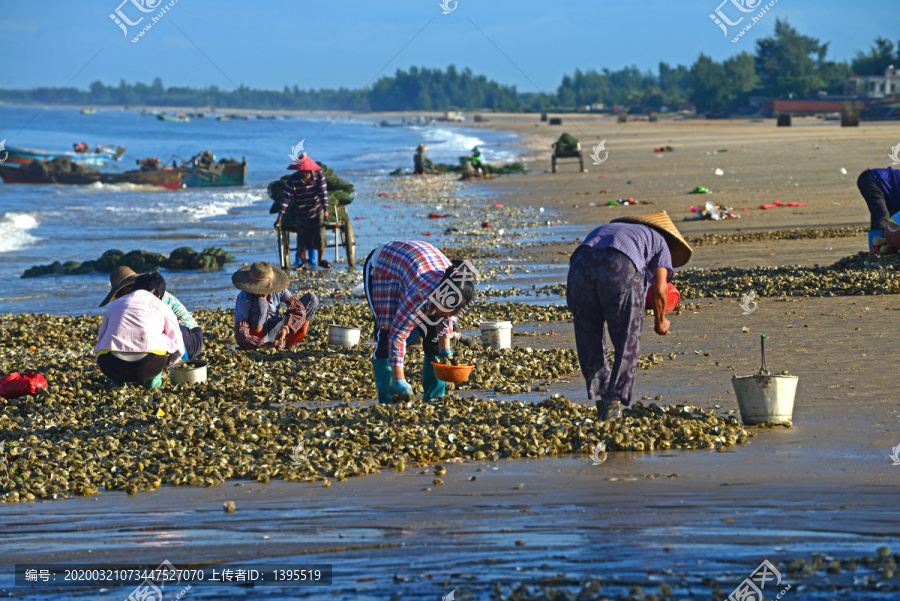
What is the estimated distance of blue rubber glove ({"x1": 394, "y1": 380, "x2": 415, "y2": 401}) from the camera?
707 cm

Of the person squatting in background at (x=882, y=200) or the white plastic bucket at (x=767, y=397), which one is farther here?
the person squatting in background at (x=882, y=200)

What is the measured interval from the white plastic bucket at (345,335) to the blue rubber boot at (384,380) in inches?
108

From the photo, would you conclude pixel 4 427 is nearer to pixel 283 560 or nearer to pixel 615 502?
pixel 283 560

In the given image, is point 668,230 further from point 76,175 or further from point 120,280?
point 76,175

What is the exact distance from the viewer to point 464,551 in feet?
15.1

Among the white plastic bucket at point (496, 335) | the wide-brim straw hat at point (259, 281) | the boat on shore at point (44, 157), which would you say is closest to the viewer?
the white plastic bucket at point (496, 335)

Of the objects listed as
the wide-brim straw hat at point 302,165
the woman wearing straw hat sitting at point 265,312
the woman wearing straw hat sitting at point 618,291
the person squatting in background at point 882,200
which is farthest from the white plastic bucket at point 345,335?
the person squatting in background at point 882,200

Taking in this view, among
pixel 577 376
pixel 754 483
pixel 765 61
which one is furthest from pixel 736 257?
pixel 765 61

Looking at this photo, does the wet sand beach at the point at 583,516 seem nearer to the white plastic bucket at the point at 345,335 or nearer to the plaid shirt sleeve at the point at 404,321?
the plaid shirt sleeve at the point at 404,321

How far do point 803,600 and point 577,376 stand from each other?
4.60 m

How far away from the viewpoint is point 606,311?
6.33 metres

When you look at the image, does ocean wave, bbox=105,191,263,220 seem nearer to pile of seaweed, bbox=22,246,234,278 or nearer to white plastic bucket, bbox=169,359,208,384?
pile of seaweed, bbox=22,246,234,278

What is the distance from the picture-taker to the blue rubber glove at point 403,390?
7.07 metres

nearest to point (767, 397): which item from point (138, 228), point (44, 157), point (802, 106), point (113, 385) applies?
point (113, 385)
